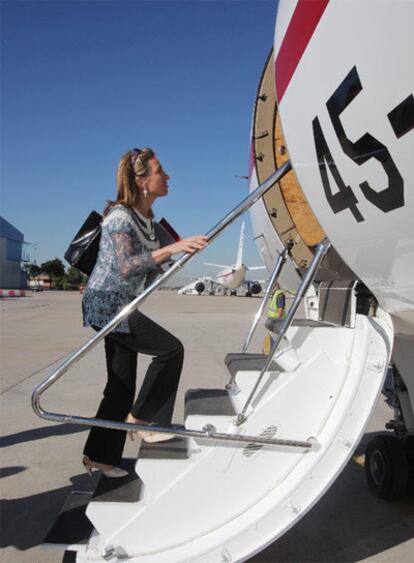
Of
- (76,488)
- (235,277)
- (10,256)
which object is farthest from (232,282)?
(10,256)

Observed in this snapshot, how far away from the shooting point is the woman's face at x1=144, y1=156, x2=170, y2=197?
85.1 inches

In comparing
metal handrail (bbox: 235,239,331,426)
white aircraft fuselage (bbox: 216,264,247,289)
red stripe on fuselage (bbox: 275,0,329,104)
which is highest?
red stripe on fuselage (bbox: 275,0,329,104)

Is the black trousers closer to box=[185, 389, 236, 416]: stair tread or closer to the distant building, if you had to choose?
box=[185, 389, 236, 416]: stair tread

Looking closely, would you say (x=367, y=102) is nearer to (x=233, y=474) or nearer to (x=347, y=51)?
(x=347, y=51)

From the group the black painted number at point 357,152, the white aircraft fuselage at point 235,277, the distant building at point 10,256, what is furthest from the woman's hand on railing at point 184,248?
the distant building at point 10,256

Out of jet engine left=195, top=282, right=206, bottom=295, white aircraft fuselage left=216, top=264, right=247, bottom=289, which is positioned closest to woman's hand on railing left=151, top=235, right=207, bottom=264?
white aircraft fuselage left=216, top=264, right=247, bottom=289

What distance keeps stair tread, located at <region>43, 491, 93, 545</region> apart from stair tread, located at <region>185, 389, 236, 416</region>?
0.71 m

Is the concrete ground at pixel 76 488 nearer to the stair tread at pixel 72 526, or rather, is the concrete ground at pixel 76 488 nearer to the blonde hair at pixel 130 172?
the stair tread at pixel 72 526

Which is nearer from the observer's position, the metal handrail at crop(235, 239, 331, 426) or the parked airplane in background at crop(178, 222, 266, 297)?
the metal handrail at crop(235, 239, 331, 426)

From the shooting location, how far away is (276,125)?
3.33 m

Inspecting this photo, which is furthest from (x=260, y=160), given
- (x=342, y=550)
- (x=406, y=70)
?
(x=342, y=550)

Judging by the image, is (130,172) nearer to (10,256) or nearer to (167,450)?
(167,450)

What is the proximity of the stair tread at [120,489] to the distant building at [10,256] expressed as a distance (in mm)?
61031

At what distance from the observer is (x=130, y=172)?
7.00ft
